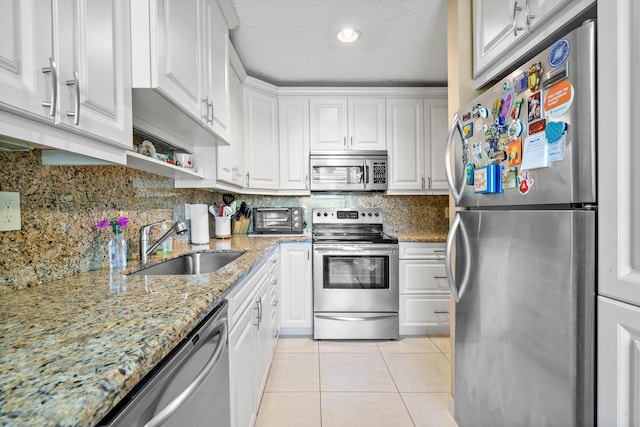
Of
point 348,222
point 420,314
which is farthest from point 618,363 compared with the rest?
point 348,222

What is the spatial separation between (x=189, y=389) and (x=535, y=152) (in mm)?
1184

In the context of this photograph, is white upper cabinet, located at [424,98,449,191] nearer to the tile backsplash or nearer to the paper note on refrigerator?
the paper note on refrigerator

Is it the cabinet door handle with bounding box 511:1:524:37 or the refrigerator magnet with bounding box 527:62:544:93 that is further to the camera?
the cabinet door handle with bounding box 511:1:524:37

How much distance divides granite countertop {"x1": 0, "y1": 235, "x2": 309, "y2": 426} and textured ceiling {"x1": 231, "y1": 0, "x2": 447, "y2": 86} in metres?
1.78

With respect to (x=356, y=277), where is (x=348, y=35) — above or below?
above

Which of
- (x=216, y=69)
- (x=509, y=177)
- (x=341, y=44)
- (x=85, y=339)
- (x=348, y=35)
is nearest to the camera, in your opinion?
(x=85, y=339)

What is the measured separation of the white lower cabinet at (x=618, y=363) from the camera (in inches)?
27.4

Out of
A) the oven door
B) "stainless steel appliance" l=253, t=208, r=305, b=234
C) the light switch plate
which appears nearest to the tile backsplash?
the light switch plate

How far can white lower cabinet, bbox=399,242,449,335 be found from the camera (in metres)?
2.63

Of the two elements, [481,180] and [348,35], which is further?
[348,35]

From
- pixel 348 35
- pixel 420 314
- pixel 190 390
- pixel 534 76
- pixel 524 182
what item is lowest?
pixel 420 314

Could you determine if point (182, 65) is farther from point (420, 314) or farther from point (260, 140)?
point (420, 314)

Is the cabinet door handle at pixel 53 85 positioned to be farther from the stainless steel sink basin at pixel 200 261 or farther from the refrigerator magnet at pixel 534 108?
the refrigerator magnet at pixel 534 108

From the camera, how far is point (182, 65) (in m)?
1.24
